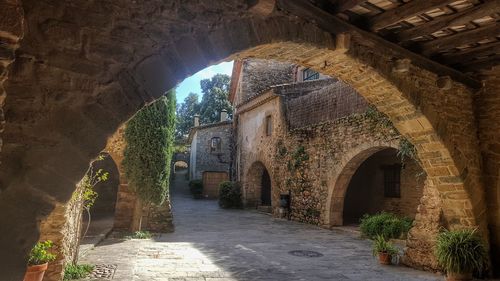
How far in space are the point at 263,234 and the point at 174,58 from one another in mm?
7572

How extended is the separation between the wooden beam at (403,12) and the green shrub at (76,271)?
4841mm

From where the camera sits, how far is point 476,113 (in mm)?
5734

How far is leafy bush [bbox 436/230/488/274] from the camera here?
15.7ft

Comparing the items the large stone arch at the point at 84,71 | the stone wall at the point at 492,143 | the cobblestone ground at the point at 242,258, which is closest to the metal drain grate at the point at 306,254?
the cobblestone ground at the point at 242,258

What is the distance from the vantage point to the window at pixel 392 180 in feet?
36.8

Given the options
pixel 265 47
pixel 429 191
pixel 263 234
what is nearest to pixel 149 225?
pixel 263 234

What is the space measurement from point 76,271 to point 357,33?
184 inches

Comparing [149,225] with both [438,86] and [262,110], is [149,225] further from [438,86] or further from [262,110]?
[262,110]

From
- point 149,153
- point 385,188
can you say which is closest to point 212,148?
A: point 385,188

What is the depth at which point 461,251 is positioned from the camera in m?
4.85

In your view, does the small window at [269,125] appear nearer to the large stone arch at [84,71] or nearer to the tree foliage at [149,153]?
the tree foliage at [149,153]

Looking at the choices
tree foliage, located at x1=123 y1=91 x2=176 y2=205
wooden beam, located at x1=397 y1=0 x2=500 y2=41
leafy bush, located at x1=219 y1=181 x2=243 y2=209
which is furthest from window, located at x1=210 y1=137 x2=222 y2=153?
wooden beam, located at x1=397 y1=0 x2=500 y2=41

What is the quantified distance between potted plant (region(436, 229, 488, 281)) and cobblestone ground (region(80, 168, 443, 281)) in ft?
1.78

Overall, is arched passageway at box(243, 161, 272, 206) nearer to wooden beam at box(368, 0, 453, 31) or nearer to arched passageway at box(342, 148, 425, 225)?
arched passageway at box(342, 148, 425, 225)
